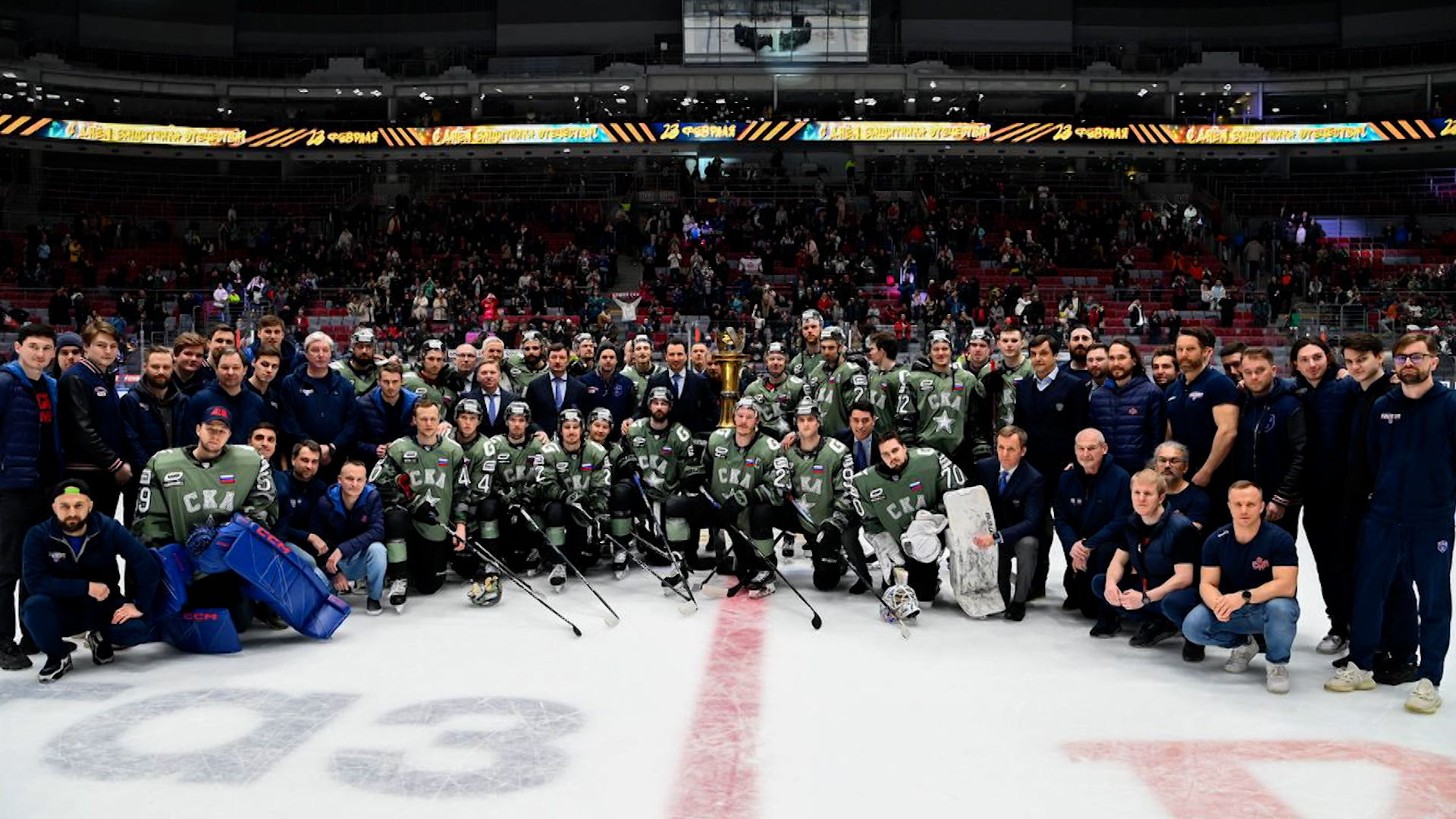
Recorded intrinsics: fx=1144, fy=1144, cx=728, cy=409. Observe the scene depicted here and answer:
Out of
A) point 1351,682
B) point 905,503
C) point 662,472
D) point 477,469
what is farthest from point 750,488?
point 1351,682

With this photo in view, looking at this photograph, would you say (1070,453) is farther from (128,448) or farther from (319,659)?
(128,448)

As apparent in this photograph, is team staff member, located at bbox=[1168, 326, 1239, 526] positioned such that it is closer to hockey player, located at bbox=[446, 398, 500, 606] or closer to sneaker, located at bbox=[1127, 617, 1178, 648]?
sneaker, located at bbox=[1127, 617, 1178, 648]

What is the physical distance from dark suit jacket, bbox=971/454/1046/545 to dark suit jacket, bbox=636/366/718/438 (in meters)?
2.96

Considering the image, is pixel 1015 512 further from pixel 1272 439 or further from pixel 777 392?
pixel 777 392

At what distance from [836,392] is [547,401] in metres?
2.53

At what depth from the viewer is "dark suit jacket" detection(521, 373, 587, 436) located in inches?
395

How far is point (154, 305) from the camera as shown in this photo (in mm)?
22828

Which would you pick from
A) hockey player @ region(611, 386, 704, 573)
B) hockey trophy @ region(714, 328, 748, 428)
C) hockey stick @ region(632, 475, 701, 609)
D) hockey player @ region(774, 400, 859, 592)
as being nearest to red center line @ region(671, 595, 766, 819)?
hockey stick @ region(632, 475, 701, 609)

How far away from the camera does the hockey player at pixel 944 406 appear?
9078mm

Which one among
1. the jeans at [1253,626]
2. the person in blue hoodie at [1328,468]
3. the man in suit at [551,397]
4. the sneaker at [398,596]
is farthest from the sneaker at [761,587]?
the person in blue hoodie at [1328,468]

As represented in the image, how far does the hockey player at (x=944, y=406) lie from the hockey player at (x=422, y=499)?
11.8ft

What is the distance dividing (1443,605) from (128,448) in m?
7.73

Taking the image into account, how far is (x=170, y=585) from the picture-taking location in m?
6.61

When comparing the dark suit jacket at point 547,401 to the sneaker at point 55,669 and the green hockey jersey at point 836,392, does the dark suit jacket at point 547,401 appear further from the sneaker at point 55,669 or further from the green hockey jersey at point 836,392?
the sneaker at point 55,669
